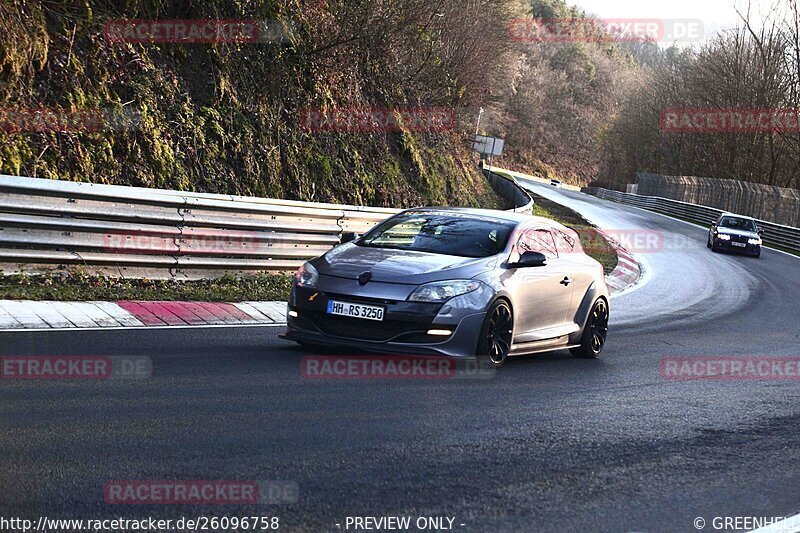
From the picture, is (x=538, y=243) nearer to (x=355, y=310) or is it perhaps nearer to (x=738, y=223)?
(x=355, y=310)

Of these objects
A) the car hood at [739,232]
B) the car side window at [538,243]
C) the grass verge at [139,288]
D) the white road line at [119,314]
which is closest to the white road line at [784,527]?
the car side window at [538,243]

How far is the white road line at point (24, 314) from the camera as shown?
9.08 metres

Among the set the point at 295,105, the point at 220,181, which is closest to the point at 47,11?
the point at 220,181

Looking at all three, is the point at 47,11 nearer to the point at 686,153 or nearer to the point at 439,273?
the point at 439,273

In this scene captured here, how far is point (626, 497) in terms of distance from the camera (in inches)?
208

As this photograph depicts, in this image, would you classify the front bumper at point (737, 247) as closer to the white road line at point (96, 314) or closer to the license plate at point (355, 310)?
the white road line at point (96, 314)

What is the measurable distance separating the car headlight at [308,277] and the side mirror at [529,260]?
1.81 metres

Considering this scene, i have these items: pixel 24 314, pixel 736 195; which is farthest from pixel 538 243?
pixel 736 195

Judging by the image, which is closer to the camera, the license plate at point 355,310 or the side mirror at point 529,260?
the license plate at point 355,310

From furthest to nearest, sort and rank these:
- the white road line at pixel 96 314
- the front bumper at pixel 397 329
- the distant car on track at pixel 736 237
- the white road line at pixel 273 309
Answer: the distant car on track at pixel 736 237 < the white road line at pixel 273 309 < the white road line at pixel 96 314 < the front bumper at pixel 397 329

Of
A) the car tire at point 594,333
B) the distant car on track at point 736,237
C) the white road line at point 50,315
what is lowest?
the distant car on track at point 736,237

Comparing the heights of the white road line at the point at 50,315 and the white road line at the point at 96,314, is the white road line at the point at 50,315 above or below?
above

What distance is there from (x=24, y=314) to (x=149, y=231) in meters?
2.84

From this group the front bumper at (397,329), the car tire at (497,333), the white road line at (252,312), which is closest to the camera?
the front bumper at (397,329)
